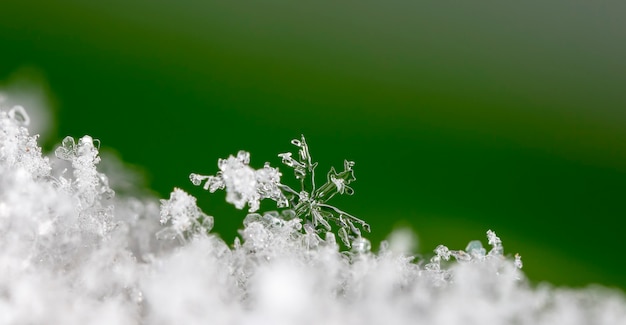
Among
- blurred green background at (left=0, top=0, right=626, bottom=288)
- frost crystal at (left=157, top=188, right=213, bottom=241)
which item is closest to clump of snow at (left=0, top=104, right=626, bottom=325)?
frost crystal at (left=157, top=188, right=213, bottom=241)

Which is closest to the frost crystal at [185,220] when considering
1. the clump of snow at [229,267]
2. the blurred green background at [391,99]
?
the clump of snow at [229,267]

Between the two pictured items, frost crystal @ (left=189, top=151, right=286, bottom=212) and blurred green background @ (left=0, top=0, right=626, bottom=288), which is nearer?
frost crystal @ (left=189, top=151, right=286, bottom=212)

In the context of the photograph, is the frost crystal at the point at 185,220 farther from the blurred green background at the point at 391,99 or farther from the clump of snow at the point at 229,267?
the blurred green background at the point at 391,99

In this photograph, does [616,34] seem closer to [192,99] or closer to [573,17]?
[573,17]

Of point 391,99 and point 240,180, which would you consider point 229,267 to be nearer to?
point 240,180

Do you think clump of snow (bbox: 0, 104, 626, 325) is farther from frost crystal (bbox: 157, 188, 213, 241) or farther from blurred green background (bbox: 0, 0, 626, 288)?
blurred green background (bbox: 0, 0, 626, 288)

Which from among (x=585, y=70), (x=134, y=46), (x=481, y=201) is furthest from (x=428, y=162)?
(x=134, y=46)
